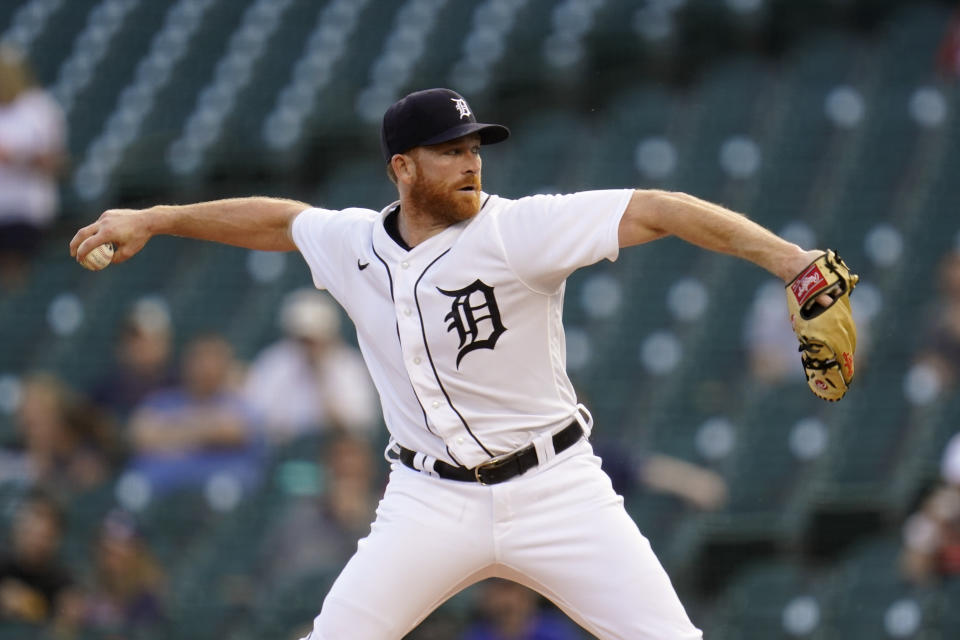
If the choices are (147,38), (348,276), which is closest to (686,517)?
(348,276)

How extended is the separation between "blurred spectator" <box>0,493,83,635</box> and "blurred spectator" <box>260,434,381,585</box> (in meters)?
0.75

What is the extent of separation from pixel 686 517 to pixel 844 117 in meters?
3.34

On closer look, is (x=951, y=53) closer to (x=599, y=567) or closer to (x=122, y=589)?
(x=122, y=589)

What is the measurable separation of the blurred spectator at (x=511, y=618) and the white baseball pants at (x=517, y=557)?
4.83ft

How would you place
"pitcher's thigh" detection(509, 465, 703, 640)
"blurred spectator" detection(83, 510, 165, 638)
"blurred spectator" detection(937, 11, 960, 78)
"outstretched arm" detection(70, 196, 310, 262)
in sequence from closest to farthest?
"pitcher's thigh" detection(509, 465, 703, 640)
"outstretched arm" detection(70, 196, 310, 262)
"blurred spectator" detection(83, 510, 165, 638)
"blurred spectator" detection(937, 11, 960, 78)

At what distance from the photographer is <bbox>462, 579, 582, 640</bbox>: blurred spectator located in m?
5.01

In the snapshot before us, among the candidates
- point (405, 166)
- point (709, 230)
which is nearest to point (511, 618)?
point (405, 166)

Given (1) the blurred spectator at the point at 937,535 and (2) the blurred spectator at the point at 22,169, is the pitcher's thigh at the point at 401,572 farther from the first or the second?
(2) the blurred spectator at the point at 22,169

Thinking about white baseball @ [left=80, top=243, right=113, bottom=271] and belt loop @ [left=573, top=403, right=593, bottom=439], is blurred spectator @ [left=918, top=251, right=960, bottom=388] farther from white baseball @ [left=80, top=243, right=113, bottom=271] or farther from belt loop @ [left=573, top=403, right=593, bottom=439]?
white baseball @ [left=80, top=243, right=113, bottom=271]

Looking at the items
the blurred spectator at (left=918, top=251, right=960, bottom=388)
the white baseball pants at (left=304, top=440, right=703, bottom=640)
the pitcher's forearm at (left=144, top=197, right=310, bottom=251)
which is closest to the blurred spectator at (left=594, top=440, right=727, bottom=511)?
the blurred spectator at (left=918, top=251, right=960, bottom=388)

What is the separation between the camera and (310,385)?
269 inches

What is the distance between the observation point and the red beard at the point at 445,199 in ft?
11.6

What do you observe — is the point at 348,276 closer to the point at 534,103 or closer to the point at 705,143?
the point at 705,143

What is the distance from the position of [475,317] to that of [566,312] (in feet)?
15.4
